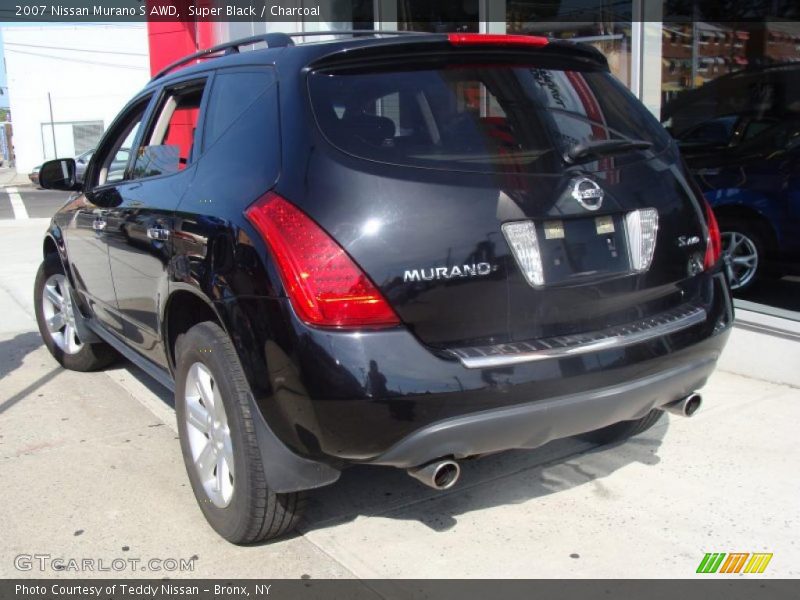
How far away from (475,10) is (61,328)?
473cm

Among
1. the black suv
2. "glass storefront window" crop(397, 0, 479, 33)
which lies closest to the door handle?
the black suv

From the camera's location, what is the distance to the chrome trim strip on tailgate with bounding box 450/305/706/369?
8.39 feet

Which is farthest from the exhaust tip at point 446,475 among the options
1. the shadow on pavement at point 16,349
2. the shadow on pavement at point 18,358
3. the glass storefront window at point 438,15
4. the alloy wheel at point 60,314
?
the glass storefront window at point 438,15

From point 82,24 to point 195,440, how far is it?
133 ft

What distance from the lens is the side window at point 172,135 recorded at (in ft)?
11.7

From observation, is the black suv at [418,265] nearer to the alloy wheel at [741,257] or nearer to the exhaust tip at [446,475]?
the exhaust tip at [446,475]

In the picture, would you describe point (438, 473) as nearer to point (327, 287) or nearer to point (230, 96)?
point (327, 287)

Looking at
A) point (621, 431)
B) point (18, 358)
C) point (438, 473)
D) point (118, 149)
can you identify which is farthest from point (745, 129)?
point (18, 358)

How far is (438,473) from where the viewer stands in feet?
8.61

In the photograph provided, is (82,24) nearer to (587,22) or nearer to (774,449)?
(587,22)

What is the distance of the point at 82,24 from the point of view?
3853 cm

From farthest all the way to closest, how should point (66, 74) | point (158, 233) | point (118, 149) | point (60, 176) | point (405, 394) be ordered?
point (66, 74)
point (60, 176)
point (118, 149)
point (158, 233)
point (405, 394)

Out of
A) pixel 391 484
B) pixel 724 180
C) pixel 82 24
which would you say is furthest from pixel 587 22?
pixel 82 24

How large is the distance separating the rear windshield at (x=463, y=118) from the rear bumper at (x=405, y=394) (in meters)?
0.63
